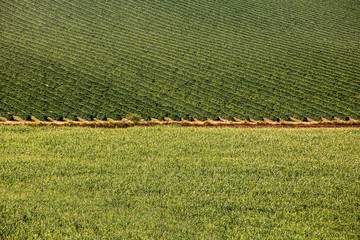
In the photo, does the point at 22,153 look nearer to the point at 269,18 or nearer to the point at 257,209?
the point at 257,209

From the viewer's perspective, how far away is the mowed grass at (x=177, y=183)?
1495cm

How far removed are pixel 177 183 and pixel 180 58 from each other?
22.0 m

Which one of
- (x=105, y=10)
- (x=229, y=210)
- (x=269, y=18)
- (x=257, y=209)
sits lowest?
(x=229, y=210)

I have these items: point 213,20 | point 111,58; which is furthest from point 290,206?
point 213,20

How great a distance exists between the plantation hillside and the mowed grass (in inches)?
205

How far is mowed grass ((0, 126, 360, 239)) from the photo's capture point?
49.1 ft

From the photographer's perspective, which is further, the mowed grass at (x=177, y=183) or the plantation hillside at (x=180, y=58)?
the plantation hillside at (x=180, y=58)

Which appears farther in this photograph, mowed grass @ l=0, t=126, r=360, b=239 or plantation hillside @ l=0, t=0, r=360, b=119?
plantation hillside @ l=0, t=0, r=360, b=119

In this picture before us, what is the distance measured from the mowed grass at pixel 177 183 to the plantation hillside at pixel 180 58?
5.21 metres

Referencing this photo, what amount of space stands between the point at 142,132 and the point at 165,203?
333 inches

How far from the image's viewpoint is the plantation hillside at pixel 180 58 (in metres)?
28.8

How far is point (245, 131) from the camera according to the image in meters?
24.6

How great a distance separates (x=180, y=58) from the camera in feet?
121

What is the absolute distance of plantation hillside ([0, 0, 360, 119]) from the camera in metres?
28.8
